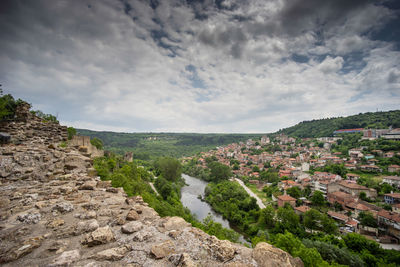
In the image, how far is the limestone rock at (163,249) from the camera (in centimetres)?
199

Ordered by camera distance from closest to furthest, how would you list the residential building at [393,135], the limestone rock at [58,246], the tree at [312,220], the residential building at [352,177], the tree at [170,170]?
the limestone rock at [58,246]
the tree at [312,220]
the residential building at [352,177]
the tree at [170,170]
the residential building at [393,135]

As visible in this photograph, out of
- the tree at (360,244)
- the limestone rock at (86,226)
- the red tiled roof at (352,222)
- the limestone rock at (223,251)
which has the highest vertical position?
the limestone rock at (86,226)

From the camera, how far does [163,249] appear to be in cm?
211

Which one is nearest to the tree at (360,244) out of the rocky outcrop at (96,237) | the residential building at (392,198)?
the residential building at (392,198)

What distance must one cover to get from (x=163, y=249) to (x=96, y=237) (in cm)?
91

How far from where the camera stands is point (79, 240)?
2209mm

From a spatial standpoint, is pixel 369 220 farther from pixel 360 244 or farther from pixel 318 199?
pixel 360 244

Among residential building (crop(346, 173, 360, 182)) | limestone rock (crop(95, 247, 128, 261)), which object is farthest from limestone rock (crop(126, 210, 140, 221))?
residential building (crop(346, 173, 360, 182))

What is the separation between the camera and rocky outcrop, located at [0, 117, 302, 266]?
1.88 m

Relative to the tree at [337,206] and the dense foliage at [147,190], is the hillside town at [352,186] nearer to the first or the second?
the tree at [337,206]

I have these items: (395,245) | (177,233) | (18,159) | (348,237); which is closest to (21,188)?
(18,159)

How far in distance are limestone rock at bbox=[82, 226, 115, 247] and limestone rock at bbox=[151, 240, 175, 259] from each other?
67 cm

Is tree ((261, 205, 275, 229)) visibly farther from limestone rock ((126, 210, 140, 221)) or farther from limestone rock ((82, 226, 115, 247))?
limestone rock ((82, 226, 115, 247))

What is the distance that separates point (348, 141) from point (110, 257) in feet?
311
